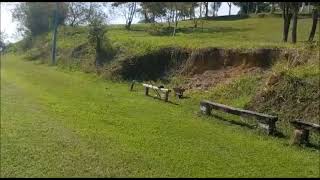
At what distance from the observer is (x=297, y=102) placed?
15836mm

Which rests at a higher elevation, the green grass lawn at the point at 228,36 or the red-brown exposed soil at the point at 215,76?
the green grass lawn at the point at 228,36

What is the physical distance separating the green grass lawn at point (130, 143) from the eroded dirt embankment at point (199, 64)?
284cm

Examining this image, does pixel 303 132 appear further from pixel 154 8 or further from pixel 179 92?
pixel 154 8

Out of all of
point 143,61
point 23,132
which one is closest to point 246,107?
point 23,132

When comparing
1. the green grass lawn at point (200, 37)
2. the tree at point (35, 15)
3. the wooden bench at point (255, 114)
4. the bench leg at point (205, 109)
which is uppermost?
the tree at point (35, 15)

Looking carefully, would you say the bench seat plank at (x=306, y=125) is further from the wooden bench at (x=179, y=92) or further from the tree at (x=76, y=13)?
the tree at (x=76, y=13)

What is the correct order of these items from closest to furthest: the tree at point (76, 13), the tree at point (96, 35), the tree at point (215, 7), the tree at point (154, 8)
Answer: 1. the tree at point (96, 35)
2. the tree at point (76, 13)
3. the tree at point (154, 8)
4. the tree at point (215, 7)

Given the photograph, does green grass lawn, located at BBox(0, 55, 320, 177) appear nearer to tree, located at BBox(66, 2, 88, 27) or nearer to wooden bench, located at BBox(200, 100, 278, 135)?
wooden bench, located at BBox(200, 100, 278, 135)

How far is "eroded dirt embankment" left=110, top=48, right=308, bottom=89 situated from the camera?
2148 centimetres

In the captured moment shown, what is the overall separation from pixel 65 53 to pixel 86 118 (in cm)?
2377

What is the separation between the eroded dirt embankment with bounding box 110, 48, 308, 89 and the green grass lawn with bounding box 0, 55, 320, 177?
2843 mm

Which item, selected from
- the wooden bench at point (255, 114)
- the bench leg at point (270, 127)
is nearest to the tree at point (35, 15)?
the wooden bench at point (255, 114)

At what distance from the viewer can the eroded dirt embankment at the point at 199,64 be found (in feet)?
70.5

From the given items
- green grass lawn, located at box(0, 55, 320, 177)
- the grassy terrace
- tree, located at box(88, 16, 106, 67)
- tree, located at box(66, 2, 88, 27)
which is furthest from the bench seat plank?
tree, located at box(66, 2, 88, 27)
